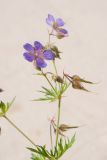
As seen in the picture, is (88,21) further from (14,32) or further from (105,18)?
(14,32)

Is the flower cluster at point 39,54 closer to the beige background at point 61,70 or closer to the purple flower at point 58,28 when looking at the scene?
the purple flower at point 58,28

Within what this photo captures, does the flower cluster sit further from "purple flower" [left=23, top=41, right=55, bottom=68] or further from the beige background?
the beige background

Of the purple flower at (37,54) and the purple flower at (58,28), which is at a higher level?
the purple flower at (58,28)

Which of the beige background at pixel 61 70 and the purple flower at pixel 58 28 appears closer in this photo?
the purple flower at pixel 58 28

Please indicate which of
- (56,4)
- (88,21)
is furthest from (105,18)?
(56,4)

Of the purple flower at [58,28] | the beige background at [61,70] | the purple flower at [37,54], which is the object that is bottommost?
the beige background at [61,70]

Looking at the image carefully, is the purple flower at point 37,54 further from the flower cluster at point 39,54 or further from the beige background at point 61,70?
the beige background at point 61,70

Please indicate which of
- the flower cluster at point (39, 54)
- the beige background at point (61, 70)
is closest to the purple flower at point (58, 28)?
the flower cluster at point (39, 54)

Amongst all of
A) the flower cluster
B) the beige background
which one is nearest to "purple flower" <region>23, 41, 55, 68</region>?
the flower cluster
